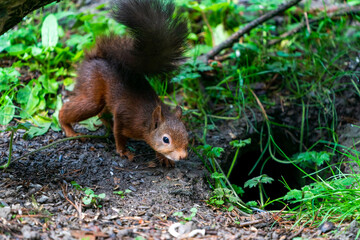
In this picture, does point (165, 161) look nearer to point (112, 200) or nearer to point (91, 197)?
point (112, 200)

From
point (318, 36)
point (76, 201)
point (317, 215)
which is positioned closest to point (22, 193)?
point (76, 201)

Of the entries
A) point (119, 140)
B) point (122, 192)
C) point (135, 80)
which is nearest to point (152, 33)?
point (135, 80)

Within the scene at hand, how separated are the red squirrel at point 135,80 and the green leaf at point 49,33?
0.56 m

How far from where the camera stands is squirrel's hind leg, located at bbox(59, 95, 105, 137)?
3406 millimetres

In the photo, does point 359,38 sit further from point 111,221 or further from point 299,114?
point 111,221

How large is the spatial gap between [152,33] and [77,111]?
0.96 metres

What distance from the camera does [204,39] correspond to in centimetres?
493

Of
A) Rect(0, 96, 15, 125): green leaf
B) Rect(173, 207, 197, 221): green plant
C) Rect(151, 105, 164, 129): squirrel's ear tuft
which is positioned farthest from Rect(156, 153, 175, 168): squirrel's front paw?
Rect(0, 96, 15, 125): green leaf

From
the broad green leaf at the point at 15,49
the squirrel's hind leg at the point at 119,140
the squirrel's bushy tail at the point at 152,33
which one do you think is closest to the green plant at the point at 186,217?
the squirrel's hind leg at the point at 119,140

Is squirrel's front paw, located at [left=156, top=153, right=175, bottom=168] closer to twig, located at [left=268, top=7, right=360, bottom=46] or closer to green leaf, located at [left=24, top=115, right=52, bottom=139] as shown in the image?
green leaf, located at [left=24, top=115, right=52, bottom=139]

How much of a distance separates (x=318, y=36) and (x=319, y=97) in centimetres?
82

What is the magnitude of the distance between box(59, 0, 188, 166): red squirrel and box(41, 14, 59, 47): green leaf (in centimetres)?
56

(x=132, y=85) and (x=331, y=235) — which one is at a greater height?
(x=132, y=85)

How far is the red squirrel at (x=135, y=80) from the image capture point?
3.03 m
